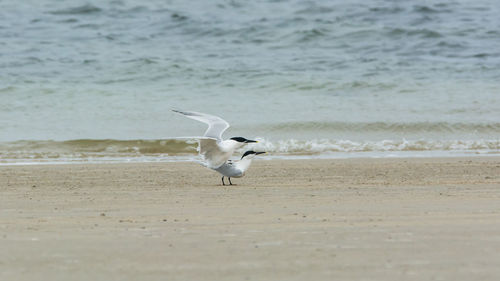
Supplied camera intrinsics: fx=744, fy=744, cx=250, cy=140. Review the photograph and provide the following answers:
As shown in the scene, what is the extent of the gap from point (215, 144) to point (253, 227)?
2677mm

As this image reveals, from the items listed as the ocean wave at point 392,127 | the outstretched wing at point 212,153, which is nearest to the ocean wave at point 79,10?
the ocean wave at point 392,127

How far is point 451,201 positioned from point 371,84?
10.6 m

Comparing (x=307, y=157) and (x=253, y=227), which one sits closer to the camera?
(x=253, y=227)

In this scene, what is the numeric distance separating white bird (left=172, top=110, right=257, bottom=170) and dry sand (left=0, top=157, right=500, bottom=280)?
0.27m

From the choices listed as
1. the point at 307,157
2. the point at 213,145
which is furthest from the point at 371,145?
the point at 213,145

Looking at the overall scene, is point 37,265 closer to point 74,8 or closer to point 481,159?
point 481,159

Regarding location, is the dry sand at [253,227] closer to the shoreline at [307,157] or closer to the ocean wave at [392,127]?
the shoreline at [307,157]

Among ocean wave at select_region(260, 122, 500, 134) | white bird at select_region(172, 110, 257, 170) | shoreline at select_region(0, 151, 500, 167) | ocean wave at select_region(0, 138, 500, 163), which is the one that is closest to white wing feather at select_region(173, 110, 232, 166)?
white bird at select_region(172, 110, 257, 170)

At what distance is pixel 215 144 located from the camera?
679 cm

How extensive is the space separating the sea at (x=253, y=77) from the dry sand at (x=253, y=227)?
10.8 feet

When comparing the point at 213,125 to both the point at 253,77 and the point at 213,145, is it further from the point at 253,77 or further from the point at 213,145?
the point at 253,77

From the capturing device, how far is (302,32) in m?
20.0

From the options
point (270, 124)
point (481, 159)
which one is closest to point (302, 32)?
point (270, 124)

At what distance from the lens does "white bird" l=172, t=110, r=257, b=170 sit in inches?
267
